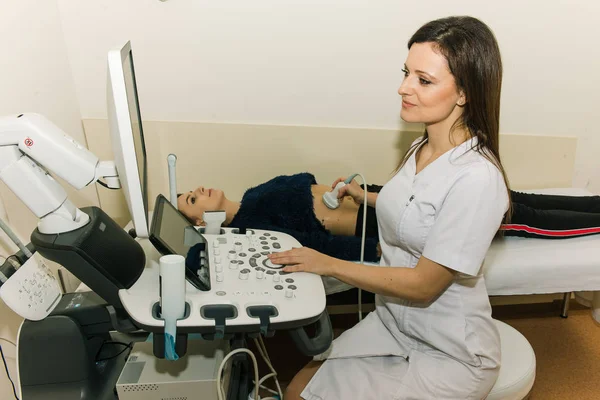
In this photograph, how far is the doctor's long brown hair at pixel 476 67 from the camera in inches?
39.9

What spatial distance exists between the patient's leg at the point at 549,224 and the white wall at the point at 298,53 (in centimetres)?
46

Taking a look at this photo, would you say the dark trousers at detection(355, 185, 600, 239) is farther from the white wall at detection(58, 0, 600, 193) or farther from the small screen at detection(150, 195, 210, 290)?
the small screen at detection(150, 195, 210, 290)

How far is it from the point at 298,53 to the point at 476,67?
34.3 inches

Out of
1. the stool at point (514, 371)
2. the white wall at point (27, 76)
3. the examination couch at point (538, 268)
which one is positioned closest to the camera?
the stool at point (514, 371)

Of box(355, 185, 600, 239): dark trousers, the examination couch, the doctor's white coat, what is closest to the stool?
the doctor's white coat

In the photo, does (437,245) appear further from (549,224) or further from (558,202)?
(558,202)

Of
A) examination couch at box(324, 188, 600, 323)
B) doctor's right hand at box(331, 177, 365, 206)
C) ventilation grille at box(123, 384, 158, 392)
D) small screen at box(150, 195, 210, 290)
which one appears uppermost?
small screen at box(150, 195, 210, 290)

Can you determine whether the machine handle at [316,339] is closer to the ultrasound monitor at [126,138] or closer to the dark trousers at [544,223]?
the ultrasound monitor at [126,138]

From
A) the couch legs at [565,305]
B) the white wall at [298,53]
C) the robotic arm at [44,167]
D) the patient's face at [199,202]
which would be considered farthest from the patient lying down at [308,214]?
the robotic arm at [44,167]

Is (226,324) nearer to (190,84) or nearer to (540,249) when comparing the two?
(190,84)

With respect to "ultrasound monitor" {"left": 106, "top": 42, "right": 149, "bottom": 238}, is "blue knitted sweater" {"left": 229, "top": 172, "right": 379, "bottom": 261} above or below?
below

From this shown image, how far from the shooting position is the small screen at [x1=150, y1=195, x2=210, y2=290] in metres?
0.93

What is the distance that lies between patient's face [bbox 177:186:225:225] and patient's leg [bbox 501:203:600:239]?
1.07 m

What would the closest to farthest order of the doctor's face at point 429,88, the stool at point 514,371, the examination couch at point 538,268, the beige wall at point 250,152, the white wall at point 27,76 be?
1. the doctor's face at point 429,88
2. the stool at point 514,371
3. the white wall at point 27,76
4. the examination couch at point 538,268
5. the beige wall at point 250,152
